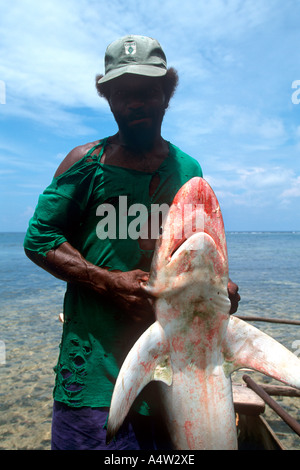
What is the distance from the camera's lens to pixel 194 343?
215 cm

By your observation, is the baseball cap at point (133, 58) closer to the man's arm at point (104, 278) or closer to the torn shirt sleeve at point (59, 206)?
the torn shirt sleeve at point (59, 206)

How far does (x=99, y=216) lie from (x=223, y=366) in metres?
1.21

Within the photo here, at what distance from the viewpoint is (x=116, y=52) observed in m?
2.30

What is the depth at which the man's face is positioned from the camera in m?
2.28

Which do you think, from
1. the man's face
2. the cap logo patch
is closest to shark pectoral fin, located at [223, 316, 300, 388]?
the man's face

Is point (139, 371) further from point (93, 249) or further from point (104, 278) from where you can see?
point (93, 249)

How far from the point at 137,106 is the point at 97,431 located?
2049 mm

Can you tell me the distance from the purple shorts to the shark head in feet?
2.90

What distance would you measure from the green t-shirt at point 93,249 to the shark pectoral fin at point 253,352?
0.59m

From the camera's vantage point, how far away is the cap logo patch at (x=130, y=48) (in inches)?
89.6

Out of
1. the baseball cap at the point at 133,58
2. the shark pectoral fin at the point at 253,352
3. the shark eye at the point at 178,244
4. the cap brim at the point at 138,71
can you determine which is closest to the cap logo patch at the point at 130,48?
the baseball cap at the point at 133,58

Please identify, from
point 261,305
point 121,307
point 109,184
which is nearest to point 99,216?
point 109,184
